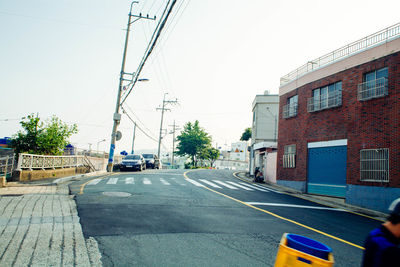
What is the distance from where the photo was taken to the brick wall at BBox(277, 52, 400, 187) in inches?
581

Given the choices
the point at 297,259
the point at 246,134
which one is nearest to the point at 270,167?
the point at 297,259

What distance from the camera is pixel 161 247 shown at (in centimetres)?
569

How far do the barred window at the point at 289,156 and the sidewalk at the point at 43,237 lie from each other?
1760 cm

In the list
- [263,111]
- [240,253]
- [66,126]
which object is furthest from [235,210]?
[263,111]

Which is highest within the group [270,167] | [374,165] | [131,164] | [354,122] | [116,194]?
[354,122]

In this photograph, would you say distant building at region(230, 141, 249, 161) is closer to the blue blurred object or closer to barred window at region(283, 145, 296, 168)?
barred window at region(283, 145, 296, 168)

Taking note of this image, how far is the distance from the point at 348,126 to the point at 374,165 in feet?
9.44

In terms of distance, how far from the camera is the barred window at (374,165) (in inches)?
587

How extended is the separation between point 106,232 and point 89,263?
1724 mm

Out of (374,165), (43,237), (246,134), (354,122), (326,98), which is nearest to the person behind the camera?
(43,237)

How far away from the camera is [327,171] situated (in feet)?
→ 63.4

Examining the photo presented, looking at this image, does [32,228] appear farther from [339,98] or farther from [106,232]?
[339,98]

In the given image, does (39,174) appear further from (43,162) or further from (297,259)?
(297,259)

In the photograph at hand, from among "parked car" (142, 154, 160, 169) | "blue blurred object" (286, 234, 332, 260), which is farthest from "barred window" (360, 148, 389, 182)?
"parked car" (142, 154, 160, 169)
